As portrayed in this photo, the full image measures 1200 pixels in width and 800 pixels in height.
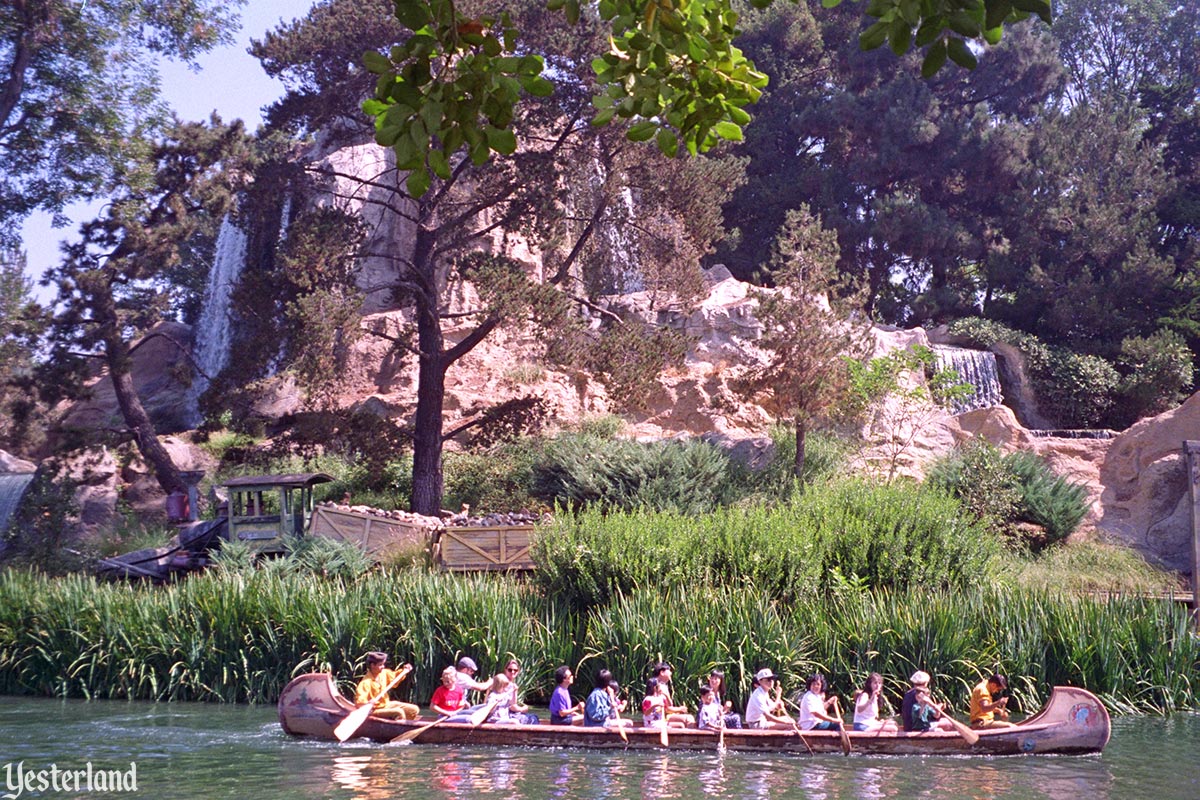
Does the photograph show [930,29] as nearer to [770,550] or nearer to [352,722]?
[352,722]

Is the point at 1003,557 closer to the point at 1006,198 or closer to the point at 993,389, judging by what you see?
the point at 993,389

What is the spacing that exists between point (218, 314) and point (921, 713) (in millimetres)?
30965

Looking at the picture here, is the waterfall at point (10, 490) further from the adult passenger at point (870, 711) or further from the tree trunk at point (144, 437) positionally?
the adult passenger at point (870, 711)

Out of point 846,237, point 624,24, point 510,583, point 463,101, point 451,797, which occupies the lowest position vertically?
point 451,797

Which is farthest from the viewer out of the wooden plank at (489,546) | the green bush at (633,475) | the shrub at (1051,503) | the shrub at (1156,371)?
the shrub at (1156,371)

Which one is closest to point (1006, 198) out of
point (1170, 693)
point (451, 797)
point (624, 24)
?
point (1170, 693)

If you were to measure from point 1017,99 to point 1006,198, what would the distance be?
6.76 metres

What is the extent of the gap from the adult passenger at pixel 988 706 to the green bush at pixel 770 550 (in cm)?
303

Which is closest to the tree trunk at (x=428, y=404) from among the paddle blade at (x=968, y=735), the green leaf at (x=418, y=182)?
the paddle blade at (x=968, y=735)

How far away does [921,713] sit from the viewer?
46.9 feet

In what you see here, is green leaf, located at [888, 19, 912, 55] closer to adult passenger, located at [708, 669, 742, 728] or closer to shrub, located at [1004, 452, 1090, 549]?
adult passenger, located at [708, 669, 742, 728]

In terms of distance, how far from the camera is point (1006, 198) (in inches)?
1640

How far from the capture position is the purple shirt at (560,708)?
15016 mm

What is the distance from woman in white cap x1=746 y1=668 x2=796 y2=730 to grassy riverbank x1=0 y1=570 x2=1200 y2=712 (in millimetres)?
1462
